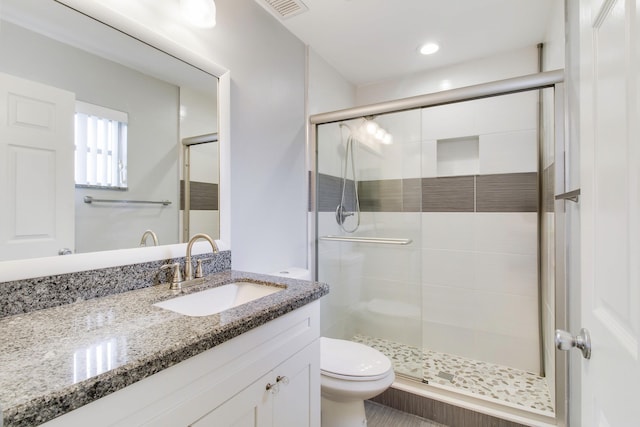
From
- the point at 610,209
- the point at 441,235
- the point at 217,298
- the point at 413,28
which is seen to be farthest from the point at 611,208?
the point at 441,235

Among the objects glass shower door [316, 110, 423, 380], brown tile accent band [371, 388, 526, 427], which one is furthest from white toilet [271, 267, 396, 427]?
glass shower door [316, 110, 423, 380]

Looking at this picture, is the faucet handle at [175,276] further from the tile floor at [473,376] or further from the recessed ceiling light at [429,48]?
the recessed ceiling light at [429,48]

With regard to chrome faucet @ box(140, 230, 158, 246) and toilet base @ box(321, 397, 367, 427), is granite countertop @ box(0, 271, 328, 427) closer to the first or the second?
chrome faucet @ box(140, 230, 158, 246)

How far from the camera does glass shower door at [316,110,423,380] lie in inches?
84.0

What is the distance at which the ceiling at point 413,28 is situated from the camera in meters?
1.70

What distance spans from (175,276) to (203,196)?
0.40m

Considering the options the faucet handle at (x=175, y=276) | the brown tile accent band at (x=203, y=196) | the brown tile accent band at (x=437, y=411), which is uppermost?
the brown tile accent band at (x=203, y=196)

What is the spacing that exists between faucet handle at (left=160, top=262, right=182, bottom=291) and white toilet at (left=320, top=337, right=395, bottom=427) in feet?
2.63

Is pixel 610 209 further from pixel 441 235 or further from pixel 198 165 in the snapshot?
pixel 441 235

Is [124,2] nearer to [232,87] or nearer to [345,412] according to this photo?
[232,87]

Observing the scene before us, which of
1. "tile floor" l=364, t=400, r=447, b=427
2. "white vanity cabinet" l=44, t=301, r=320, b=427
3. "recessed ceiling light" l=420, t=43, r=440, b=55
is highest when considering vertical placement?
"recessed ceiling light" l=420, t=43, r=440, b=55

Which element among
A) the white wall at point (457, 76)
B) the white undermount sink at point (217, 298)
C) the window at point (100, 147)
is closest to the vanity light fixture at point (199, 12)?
the window at point (100, 147)

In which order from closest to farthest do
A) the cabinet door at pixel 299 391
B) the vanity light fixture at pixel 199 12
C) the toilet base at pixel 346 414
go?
the cabinet door at pixel 299 391 < the vanity light fixture at pixel 199 12 < the toilet base at pixel 346 414

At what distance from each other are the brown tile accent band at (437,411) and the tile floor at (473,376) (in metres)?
0.13
